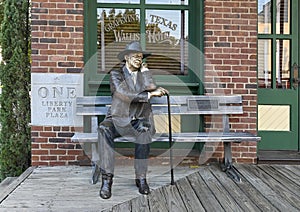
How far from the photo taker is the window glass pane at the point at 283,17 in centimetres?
450

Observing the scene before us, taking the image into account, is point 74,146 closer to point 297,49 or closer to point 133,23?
point 133,23

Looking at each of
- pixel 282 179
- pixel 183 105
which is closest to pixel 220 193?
pixel 282 179

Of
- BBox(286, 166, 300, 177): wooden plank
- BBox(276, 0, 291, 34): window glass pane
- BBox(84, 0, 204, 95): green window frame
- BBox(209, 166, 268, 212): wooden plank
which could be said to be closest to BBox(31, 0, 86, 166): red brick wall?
BBox(84, 0, 204, 95): green window frame

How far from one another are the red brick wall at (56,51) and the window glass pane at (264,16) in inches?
88.0

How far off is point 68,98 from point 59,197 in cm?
139

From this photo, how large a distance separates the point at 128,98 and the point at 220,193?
1.15 m

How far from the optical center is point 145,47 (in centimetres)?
439

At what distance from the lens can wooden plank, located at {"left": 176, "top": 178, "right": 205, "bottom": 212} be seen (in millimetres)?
2710

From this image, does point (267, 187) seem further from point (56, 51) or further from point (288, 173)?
point (56, 51)

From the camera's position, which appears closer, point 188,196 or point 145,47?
point 188,196

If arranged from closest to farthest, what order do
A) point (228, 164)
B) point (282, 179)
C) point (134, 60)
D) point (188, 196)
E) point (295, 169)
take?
point (188, 196)
point (134, 60)
point (282, 179)
point (228, 164)
point (295, 169)

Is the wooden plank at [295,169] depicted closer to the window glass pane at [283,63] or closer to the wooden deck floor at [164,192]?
the wooden deck floor at [164,192]

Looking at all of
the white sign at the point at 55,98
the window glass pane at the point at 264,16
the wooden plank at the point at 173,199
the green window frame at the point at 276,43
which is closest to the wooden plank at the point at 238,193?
the wooden plank at the point at 173,199

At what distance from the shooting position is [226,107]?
4043mm
